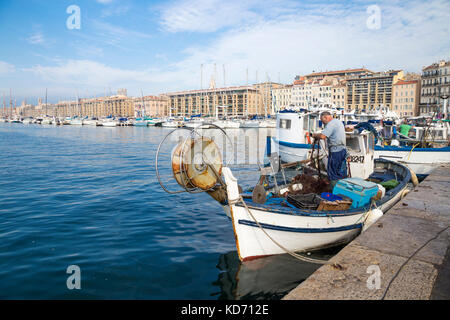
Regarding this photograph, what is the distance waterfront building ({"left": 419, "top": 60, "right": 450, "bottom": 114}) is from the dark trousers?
93389mm

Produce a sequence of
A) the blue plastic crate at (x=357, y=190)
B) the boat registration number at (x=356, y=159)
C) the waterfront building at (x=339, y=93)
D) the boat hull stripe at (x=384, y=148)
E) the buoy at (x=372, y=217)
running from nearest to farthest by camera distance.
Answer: the buoy at (x=372, y=217)
the blue plastic crate at (x=357, y=190)
the boat registration number at (x=356, y=159)
the boat hull stripe at (x=384, y=148)
the waterfront building at (x=339, y=93)

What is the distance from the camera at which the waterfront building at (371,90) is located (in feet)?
346

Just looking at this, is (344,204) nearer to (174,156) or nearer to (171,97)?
(174,156)

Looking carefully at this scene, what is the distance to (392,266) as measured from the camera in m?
4.32

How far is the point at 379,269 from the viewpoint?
425cm

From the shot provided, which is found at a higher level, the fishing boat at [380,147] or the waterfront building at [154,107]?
the waterfront building at [154,107]

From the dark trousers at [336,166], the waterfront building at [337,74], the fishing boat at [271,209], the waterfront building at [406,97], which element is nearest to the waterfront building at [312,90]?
the waterfront building at [337,74]

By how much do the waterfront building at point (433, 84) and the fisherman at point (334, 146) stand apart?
9348 cm

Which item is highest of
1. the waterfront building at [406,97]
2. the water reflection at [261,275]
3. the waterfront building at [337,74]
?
the waterfront building at [337,74]

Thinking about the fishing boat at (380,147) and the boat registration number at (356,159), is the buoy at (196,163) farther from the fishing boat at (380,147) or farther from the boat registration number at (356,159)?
the fishing boat at (380,147)

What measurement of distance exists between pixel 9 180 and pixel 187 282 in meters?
14.6

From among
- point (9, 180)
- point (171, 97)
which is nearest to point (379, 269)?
point (9, 180)

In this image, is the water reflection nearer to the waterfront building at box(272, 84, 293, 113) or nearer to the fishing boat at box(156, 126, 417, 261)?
the fishing boat at box(156, 126, 417, 261)

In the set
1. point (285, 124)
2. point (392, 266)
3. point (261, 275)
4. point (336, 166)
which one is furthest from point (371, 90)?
point (392, 266)
